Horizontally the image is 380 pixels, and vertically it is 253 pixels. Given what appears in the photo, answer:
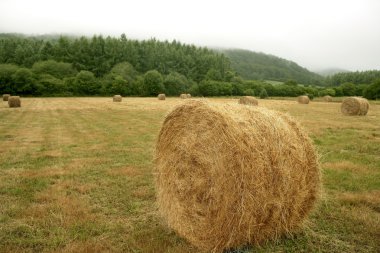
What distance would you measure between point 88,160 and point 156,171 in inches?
201

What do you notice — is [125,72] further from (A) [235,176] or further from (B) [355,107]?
(A) [235,176]

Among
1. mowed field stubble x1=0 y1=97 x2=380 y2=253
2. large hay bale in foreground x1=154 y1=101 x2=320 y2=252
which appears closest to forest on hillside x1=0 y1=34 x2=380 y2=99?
mowed field stubble x1=0 y1=97 x2=380 y2=253

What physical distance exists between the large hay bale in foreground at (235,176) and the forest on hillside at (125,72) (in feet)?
222

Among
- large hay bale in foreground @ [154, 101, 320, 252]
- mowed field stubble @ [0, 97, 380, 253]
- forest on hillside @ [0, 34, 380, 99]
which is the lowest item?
mowed field stubble @ [0, 97, 380, 253]

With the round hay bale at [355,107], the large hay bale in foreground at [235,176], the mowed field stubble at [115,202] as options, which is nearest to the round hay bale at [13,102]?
the mowed field stubble at [115,202]

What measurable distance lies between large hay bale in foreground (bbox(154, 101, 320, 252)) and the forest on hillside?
6752 cm

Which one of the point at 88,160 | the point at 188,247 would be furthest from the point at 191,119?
the point at 88,160

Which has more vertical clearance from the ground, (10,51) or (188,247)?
(10,51)

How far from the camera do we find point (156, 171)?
291 inches

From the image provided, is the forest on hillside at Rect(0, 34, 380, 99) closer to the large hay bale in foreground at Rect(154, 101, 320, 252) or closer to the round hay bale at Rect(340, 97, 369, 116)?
the round hay bale at Rect(340, 97, 369, 116)

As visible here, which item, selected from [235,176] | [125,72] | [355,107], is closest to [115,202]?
[235,176]

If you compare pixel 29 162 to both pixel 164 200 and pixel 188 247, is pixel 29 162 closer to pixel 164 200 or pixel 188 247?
pixel 164 200

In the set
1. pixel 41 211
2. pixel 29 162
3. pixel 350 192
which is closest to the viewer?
pixel 41 211

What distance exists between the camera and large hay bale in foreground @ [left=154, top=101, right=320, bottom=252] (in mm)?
5535
